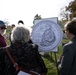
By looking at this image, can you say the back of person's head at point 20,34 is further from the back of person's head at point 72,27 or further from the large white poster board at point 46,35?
the large white poster board at point 46,35

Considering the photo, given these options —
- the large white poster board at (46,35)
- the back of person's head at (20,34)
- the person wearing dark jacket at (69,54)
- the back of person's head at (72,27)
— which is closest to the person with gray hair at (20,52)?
the back of person's head at (20,34)

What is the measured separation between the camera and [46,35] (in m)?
8.25

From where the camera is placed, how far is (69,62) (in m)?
4.52

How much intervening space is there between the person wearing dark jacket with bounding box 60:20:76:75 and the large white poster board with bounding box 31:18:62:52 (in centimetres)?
328

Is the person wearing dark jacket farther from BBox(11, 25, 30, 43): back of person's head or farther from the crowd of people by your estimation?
BBox(11, 25, 30, 43): back of person's head

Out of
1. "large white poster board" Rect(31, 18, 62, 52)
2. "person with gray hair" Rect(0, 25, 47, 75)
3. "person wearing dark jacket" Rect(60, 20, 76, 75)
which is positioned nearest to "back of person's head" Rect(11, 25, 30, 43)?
"person with gray hair" Rect(0, 25, 47, 75)

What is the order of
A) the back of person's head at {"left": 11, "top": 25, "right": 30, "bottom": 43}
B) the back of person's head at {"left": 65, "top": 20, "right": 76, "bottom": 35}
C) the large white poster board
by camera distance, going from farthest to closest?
1. the large white poster board
2. the back of person's head at {"left": 65, "top": 20, "right": 76, "bottom": 35}
3. the back of person's head at {"left": 11, "top": 25, "right": 30, "bottom": 43}

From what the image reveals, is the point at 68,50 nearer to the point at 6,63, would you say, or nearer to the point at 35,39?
the point at 6,63

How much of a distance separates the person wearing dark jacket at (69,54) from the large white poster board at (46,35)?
10.8 ft

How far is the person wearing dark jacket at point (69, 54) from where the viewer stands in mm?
4512

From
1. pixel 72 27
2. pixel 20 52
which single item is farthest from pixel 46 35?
pixel 20 52

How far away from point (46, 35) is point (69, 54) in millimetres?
3772

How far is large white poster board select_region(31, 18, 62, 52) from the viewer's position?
8.01m

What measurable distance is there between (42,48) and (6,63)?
11.8 ft
